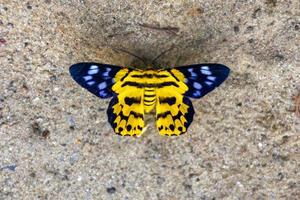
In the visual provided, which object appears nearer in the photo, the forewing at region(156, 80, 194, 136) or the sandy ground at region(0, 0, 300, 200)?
the forewing at region(156, 80, 194, 136)

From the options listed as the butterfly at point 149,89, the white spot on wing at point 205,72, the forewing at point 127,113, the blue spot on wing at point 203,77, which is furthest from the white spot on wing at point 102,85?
the white spot on wing at point 205,72

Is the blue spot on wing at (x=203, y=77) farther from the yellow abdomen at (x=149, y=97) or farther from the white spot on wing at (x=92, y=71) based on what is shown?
the white spot on wing at (x=92, y=71)

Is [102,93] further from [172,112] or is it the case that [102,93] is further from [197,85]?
[197,85]

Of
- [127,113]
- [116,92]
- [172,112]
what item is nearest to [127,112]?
[127,113]

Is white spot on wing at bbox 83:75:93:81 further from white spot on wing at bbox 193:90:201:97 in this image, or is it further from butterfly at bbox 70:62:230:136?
white spot on wing at bbox 193:90:201:97

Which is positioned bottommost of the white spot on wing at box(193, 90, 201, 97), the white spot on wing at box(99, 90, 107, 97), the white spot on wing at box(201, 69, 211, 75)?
the white spot on wing at box(99, 90, 107, 97)

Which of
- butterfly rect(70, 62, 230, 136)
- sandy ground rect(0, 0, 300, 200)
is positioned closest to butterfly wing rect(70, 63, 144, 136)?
butterfly rect(70, 62, 230, 136)

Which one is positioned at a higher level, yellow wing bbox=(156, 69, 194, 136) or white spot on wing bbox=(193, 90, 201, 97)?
white spot on wing bbox=(193, 90, 201, 97)
